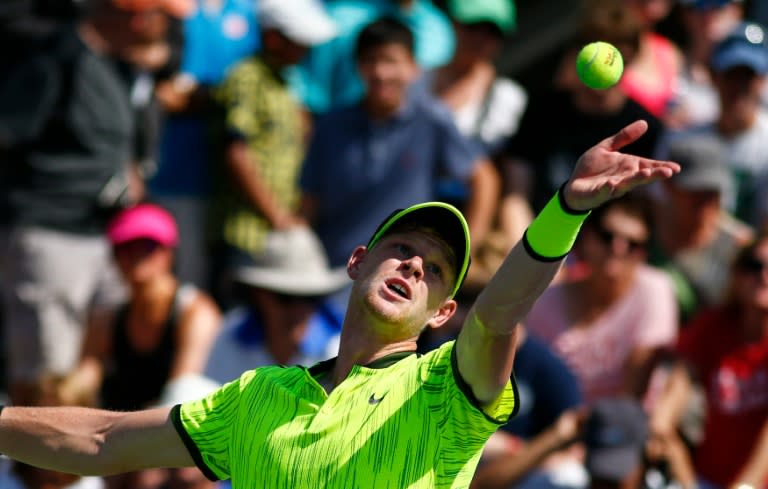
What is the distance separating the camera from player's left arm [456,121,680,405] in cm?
351

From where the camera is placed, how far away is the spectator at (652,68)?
26.5 ft

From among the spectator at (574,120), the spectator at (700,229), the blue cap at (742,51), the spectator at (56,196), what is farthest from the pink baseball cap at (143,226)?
the blue cap at (742,51)

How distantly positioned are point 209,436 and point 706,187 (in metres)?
3.81

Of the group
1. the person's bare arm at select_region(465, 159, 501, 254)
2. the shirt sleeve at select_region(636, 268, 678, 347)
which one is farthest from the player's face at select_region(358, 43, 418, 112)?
the shirt sleeve at select_region(636, 268, 678, 347)

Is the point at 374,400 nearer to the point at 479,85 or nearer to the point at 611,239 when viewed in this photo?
the point at 611,239

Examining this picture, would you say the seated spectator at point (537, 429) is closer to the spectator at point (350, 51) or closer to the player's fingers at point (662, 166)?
the spectator at point (350, 51)

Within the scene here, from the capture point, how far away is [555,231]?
3.59m

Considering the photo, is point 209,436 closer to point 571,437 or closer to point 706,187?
point 571,437

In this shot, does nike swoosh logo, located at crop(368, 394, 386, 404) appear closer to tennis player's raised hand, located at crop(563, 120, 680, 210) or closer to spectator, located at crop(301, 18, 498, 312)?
tennis player's raised hand, located at crop(563, 120, 680, 210)

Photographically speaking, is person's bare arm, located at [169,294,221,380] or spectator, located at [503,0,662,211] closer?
person's bare arm, located at [169,294,221,380]

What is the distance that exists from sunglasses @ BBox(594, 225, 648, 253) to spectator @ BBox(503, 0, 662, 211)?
54 cm

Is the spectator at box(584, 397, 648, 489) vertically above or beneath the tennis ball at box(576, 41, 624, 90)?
beneath

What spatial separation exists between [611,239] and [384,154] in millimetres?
1262

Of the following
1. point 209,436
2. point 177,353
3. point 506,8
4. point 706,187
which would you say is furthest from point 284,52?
point 209,436
